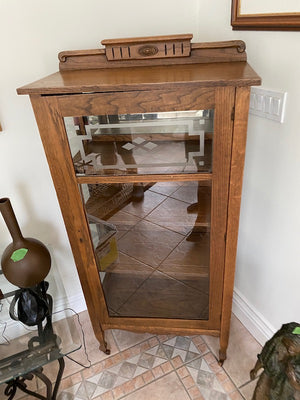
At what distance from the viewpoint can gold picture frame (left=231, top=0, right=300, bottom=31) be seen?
93cm

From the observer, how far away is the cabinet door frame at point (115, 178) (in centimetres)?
85

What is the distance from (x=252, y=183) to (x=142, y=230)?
1.63 ft

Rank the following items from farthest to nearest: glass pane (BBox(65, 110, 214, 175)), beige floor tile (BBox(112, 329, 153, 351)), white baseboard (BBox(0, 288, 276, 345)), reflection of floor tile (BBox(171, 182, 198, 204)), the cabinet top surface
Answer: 1. beige floor tile (BBox(112, 329, 153, 351))
2. white baseboard (BBox(0, 288, 276, 345))
3. reflection of floor tile (BBox(171, 182, 198, 204))
4. glass pane (BBox(65, 110, 214, 175))
5. the cabinet top surface

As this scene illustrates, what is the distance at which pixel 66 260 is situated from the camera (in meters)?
1.61

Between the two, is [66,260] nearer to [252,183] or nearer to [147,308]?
[147,308]

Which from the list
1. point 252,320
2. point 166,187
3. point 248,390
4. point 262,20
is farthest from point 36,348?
point 262,20

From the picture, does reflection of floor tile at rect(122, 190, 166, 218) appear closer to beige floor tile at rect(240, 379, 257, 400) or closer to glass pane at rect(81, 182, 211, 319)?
glass pane at rect(81, 182, 211, 319)

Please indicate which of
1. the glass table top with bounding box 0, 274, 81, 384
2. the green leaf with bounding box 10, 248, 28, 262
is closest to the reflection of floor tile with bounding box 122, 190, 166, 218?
the green leaf with bounding box 10, 248, 28, 262

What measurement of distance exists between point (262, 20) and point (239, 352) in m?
1.39

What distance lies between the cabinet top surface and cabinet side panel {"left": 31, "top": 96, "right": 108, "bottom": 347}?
0.05m

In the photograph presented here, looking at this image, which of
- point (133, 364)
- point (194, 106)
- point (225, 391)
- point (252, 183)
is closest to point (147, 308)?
point (133, 364)

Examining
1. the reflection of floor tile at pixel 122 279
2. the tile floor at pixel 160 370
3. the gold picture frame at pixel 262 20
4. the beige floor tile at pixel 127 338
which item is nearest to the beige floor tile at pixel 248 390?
the tile floor at pixel 160 370

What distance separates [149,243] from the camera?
1290 mm

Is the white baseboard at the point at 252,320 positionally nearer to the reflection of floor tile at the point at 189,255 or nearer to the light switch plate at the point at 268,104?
the reflection of floor tile at the point at 189,255
